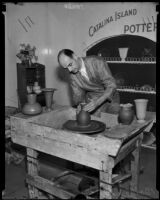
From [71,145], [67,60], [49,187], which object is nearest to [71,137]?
[71,145]

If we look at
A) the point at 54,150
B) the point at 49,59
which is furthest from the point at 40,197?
the point at 49,59

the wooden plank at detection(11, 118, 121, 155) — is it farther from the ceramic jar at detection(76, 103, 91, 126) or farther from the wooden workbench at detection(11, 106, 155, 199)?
the ceramic jar at detection(76, 103, 91, 126)

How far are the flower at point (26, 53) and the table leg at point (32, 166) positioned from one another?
2.25 m

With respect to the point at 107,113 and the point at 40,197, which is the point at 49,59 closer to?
the point at 107,113

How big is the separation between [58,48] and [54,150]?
3.03m

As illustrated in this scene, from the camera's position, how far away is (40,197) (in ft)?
9.03

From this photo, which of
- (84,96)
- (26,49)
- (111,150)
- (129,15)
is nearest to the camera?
(111,150)

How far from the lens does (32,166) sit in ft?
8.71

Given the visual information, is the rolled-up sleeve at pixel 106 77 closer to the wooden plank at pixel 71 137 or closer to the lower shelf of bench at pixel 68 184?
the wooden plank at pixel 71 137

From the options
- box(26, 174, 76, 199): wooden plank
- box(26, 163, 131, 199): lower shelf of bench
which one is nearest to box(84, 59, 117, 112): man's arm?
box(26, 163, 131, 199): lower shelf of bench

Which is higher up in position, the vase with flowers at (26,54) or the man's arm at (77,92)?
the vase with flowers at (26,54)

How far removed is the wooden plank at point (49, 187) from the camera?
7.89 feet

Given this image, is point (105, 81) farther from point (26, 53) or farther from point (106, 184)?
point (26, 53)

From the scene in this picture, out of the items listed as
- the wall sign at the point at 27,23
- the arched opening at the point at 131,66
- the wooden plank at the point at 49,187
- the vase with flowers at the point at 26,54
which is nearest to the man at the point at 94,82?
the wooden plank at the point at 49,187
